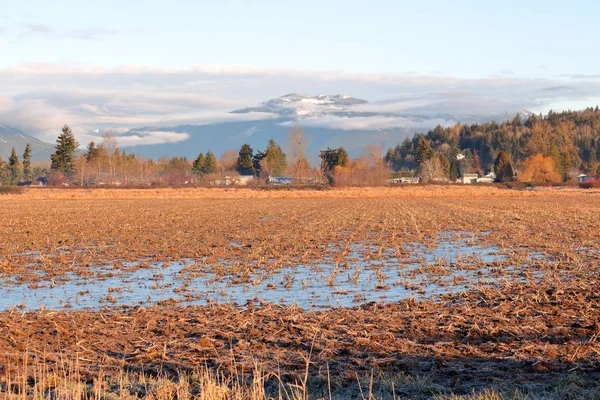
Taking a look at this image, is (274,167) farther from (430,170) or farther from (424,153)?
(430,170)

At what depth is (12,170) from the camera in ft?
443

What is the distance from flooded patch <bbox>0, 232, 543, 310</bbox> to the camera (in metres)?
12.7

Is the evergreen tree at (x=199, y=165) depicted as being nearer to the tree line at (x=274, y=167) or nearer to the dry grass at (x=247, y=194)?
the tree line at (x=274, y=167)

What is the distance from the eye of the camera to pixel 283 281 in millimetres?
14750

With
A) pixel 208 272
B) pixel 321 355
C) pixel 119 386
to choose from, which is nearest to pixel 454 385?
pixel 321 355

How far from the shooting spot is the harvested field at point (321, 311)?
7.85m

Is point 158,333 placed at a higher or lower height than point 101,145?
lower

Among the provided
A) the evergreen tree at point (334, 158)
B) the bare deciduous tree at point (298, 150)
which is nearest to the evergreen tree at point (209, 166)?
the bare deciduous tree at point (298, 150)

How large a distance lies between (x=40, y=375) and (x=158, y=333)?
2859mm

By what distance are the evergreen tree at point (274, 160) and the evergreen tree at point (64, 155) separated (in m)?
41.2

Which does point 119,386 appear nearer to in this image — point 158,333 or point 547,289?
point 158,333

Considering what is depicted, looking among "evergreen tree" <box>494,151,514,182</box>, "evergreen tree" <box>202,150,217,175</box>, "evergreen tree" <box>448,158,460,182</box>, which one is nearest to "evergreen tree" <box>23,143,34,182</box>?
"evergreen tree" <box>202,150,217,175</box>

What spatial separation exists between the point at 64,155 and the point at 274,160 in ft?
153

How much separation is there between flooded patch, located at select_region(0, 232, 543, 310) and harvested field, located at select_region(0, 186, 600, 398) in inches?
2.2
